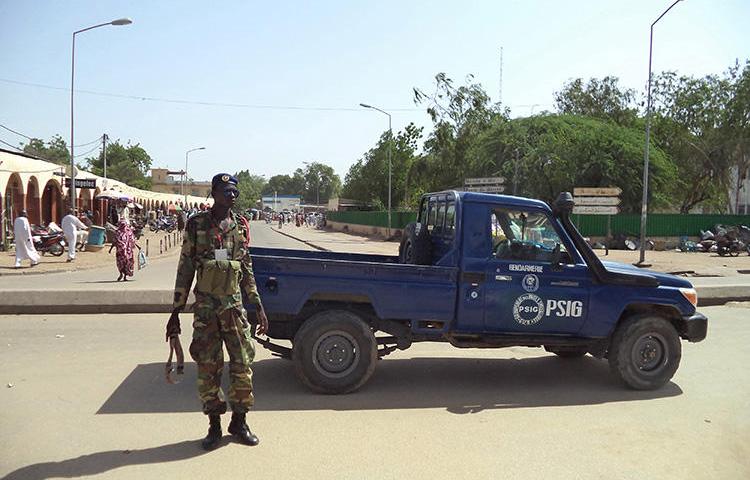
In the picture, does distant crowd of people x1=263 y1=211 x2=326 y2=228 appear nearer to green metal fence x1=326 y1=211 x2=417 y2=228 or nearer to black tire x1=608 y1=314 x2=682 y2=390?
green metal fence x1=326 y1=211 x2=417 y2=228

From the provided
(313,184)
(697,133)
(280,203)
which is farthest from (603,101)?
(313,184)

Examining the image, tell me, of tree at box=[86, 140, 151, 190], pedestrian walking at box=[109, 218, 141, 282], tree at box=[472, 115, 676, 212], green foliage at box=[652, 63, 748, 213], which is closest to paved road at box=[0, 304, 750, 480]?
pedestrian walking at box=[109, 218, 141, 282]

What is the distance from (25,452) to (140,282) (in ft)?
33.5

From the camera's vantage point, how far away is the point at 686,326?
614cm

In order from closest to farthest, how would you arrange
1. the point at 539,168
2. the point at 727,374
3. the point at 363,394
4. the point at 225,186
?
1. the point at 225,186
2. the point at 363,394
3. the point at 727,374
4. the point at 539,168

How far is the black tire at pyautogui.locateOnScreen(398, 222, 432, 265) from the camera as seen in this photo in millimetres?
6391

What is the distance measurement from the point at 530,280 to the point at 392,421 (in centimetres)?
191

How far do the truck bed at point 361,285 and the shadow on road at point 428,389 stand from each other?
29.6 inches

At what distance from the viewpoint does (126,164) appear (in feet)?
304

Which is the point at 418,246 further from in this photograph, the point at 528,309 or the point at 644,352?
the point at 644,352

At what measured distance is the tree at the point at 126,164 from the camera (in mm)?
88938

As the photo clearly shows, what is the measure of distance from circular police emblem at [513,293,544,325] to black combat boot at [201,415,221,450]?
2.91 meters

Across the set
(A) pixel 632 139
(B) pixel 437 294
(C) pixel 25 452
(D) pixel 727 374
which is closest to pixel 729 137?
(A) pixel 632 139

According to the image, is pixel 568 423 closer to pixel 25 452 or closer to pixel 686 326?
pixel 686 326
